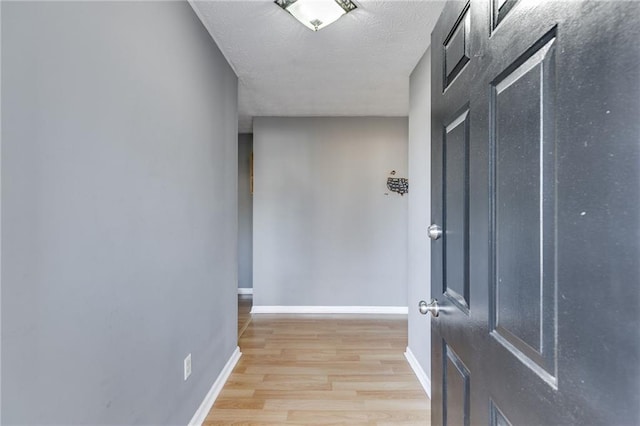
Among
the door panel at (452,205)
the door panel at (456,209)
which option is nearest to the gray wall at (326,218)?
the door panel at (452,205)

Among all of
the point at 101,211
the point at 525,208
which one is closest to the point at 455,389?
the point at 525,208

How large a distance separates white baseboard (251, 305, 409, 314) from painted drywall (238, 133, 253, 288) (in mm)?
1064

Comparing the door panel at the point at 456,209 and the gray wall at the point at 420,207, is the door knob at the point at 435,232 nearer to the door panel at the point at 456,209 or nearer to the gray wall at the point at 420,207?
the door panel at the point at 456,209

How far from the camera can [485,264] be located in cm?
74

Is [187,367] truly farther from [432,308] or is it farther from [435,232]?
[435,232]

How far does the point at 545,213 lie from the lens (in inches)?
20.9

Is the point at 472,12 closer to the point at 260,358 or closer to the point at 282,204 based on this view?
the point at 260,358

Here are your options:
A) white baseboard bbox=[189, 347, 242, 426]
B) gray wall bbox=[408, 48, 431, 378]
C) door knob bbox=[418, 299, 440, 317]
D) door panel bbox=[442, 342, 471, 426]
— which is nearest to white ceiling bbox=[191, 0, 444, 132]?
gray wall bbox=[408, 48, 431, 378]

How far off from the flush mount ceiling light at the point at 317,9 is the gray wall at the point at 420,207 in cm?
78

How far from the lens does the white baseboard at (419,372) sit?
216 centimetres

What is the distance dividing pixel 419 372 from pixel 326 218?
202 cm

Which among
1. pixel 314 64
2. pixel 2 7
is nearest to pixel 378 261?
pixel 314 64

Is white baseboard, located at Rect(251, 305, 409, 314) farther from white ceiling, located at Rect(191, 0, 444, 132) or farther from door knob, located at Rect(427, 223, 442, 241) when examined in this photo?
door knob, located at Rect(427, 223, 442, 241)

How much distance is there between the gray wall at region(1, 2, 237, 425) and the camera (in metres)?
0.76
